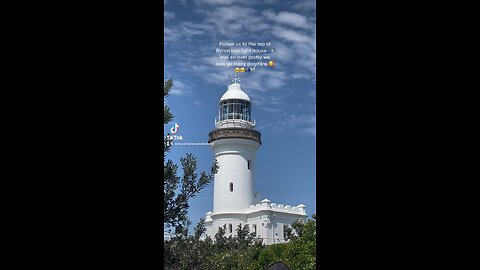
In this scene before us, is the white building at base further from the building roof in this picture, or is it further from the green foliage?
the green foliage

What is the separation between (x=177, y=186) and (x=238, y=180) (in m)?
1.75

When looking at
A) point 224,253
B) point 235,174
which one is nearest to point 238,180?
point 235,174

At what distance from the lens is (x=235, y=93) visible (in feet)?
11.4

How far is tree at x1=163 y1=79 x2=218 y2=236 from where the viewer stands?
10.4ft

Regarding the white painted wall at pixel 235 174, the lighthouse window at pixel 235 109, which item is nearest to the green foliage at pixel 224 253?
the white painted wall at pixel 235 174

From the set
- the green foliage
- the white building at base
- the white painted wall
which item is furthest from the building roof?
the green foliage

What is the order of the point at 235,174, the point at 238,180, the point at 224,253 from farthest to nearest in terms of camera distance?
the point at 235,174 < the point at 238,180 < the point at 224,253

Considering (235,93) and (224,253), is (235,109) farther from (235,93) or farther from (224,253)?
(224,253)

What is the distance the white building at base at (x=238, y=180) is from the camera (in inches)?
165

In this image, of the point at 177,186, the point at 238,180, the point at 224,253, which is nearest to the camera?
the point at 177,186
